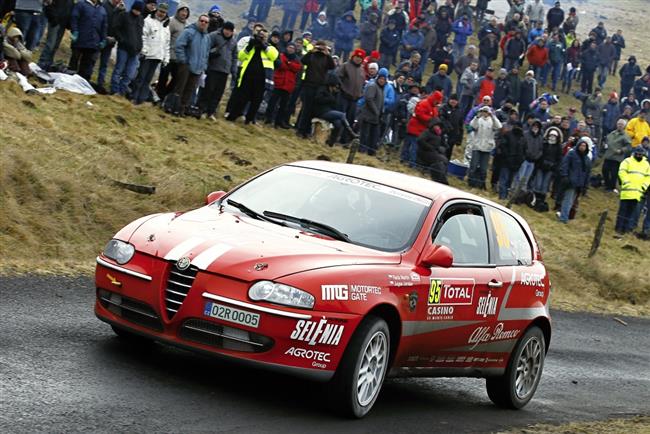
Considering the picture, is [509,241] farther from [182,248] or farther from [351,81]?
[351,81]

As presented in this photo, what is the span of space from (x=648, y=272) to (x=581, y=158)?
3.93 m

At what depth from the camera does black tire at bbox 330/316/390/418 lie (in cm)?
760

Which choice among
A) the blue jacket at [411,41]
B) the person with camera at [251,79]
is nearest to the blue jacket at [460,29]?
the blue jacket at [411,41]

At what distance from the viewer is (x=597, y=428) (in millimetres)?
9609

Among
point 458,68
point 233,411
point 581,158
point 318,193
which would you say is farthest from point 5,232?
point 458,68

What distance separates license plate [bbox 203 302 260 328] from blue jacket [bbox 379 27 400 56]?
25.6 metres

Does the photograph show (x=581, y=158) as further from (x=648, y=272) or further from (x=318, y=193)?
(x=318, y=193)

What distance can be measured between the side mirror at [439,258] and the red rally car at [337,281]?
10 millimetres

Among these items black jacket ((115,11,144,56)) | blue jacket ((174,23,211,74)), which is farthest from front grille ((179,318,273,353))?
blue jacket ((174,23,211,74))

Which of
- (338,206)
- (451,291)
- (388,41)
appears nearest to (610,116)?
(388,41)

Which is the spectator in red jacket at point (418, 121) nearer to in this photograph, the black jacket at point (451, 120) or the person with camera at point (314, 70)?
the black jacket at point (451, 120)

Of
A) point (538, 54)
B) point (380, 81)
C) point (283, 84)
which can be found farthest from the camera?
point (538, 54)

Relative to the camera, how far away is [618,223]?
27766mm

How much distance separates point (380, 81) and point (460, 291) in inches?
645
